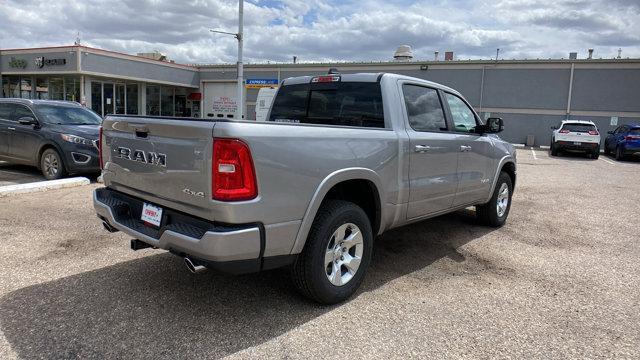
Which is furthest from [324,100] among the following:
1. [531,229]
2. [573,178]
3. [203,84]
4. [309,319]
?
[203,84]

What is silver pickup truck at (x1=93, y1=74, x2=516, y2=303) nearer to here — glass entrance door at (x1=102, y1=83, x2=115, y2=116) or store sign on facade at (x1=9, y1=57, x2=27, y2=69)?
glass entrance door at (x1=102, y1=83, x2=115, y2=116)

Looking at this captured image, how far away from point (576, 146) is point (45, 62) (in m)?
27.8

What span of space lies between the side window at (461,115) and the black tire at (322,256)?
215 centimetres

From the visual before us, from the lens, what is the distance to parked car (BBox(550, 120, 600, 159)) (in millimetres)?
19906

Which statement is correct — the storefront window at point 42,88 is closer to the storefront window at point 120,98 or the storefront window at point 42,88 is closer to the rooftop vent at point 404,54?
the storefront window at point 120,98

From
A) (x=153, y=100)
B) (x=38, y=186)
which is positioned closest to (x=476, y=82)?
(x=153, y=100)

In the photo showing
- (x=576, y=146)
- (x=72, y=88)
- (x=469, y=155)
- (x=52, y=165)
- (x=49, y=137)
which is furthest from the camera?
(x=72, y=88)

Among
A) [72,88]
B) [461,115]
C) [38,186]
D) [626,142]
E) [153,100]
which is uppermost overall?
[72,88]

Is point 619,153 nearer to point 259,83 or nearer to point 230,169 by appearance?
point 230,169

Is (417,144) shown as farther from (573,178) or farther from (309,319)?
(573,178)

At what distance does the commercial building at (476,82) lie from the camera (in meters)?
26.1

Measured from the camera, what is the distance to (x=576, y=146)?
66.1 ft

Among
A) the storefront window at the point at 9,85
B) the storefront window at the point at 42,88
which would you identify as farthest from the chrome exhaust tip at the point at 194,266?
the storefront window at the point at 9,85

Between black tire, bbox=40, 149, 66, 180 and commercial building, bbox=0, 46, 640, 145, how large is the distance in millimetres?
17253
